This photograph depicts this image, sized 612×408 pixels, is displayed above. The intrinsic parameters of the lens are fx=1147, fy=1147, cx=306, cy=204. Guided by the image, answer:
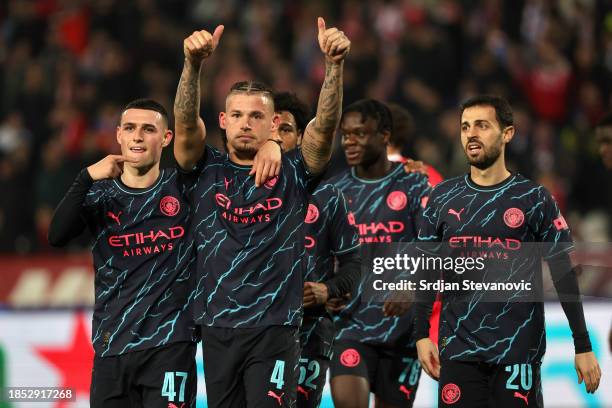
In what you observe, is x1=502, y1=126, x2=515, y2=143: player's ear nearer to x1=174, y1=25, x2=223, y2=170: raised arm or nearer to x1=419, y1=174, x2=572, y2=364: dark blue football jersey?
x1=419, y1=174, x2=572, y2=364: dark blue football jersey

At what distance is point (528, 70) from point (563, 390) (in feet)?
19.7

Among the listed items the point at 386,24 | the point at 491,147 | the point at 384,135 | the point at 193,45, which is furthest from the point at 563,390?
the point at 386,24

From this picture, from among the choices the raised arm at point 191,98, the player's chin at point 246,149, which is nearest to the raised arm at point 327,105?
the player's chin at point 246,149

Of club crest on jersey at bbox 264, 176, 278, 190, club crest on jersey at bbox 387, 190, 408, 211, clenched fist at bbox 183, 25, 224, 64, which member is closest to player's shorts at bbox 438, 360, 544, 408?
club crest on jersey at bbox 264, 176, 278, 190

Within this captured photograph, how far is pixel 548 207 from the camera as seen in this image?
649cm

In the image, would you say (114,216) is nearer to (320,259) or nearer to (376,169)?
(320,259)

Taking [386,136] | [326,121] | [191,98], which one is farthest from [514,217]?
[191,98]

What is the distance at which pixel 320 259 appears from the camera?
7.40 meters

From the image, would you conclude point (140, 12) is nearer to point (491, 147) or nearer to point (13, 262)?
point (13, 262)

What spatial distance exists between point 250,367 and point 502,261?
157 cm

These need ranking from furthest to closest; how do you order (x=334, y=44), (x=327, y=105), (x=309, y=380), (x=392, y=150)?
(x=392, y=150) < (x=309, y=380) < (x=327, y=105) < (x=334, y=44)

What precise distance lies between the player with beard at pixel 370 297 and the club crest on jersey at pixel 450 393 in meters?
1.28

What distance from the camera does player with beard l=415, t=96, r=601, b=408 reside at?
6352 millimetres

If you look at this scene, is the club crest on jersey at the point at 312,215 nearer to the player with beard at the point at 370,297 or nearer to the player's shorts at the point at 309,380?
the player with beard at the point at 370,297
